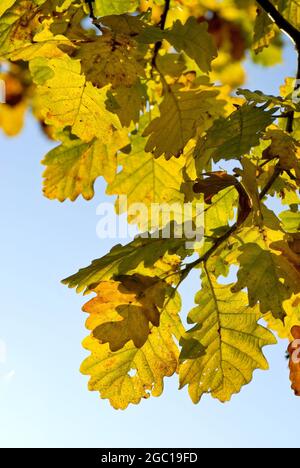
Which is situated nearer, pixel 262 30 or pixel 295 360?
pixel 295 360

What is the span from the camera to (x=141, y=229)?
104 inches

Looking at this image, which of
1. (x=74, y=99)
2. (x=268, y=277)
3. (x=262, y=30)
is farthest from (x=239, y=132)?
(x=262, y=30)

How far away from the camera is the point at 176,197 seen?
2482mm

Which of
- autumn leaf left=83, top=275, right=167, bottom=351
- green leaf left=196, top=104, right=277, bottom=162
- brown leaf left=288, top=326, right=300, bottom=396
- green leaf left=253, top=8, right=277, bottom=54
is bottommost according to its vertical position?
brown leaf left=288, top=326, right=300, bottom=396

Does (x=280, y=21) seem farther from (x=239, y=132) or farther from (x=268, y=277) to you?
(x=268, y=277)

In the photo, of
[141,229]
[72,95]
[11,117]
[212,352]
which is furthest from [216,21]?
[212,352]

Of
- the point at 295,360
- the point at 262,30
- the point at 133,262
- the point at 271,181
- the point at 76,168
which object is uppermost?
the point at 262,30

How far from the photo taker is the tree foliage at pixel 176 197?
1.89 meters

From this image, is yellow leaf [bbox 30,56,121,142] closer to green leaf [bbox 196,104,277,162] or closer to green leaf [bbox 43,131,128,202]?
green leaf [bbox 196,104,277,162]

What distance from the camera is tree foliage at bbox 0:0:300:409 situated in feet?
6.21

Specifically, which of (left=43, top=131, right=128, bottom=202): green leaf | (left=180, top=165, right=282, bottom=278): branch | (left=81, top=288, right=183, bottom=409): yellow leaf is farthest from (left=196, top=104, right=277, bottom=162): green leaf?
(left=43, top=131, right=128, bottom=202): green leaf

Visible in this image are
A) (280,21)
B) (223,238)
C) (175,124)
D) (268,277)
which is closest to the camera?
(268,277)

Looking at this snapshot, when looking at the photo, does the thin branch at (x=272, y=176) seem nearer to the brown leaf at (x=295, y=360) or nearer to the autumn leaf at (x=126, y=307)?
the autumn leaf at (x=126, y=307)

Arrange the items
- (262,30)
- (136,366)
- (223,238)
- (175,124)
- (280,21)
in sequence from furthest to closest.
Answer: (262,30), (280,21), (175,124), (136,366), (223,238)
